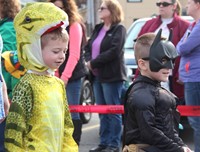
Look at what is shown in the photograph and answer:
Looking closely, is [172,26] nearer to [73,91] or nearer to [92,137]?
[73,91]

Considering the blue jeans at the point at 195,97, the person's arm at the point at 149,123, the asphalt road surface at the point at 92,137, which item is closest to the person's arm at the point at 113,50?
the blue jeans at the point at 195,97

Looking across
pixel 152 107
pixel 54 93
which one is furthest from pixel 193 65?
pixel 54 93

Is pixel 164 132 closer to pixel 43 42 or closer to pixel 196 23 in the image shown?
pixel 43 42

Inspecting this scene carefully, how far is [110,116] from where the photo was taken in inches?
Result: 240

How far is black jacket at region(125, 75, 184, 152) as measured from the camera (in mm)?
3244

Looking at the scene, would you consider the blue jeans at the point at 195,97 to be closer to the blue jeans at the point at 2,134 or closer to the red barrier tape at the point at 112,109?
the red barrier tape at the point at 112,109

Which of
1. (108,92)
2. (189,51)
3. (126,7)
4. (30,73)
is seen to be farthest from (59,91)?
(126,7)

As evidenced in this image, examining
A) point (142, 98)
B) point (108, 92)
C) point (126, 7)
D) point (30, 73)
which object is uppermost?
point (30, 73)

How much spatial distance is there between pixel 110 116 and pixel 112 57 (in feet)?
2.61

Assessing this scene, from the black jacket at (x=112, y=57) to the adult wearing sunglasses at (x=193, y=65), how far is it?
0.91 meters

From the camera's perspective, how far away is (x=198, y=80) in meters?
5.11

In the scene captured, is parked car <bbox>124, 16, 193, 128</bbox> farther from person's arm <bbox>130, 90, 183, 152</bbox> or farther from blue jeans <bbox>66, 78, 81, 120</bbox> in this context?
person's arm <bbox>130, 90, 183, 152</bbox>

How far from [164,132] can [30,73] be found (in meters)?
1.02

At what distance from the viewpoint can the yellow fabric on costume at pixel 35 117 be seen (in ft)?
9.57
